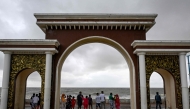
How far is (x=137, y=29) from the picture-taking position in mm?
13445

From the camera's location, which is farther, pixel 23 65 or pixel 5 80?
pixel 23 65

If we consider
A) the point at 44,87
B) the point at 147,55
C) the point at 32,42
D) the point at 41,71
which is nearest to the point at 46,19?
the point at 32,42

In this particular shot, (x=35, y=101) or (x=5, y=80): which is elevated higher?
(x=5, y=80)

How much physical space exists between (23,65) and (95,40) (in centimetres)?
468

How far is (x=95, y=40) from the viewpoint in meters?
13.8

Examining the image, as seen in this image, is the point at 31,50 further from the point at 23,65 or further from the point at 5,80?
the point at 5,80

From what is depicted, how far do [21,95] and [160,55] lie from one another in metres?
9.01

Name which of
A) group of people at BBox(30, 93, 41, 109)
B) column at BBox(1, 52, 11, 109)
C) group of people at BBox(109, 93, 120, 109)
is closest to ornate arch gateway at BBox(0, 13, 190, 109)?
column at BBox(1, 52, 11, 109)

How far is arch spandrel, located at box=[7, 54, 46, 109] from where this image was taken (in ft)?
39.9

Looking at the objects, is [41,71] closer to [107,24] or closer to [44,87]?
[44,87]

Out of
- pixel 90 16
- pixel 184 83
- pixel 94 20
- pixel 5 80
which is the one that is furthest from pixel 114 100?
pixel 5 80

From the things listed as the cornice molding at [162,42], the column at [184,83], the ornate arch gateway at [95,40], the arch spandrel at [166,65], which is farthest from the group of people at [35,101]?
the column at [184,83]

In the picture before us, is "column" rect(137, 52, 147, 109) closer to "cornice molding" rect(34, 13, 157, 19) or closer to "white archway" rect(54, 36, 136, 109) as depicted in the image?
"white archway" rect(54, 36, 136, 109)

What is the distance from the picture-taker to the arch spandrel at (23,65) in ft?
39.9
